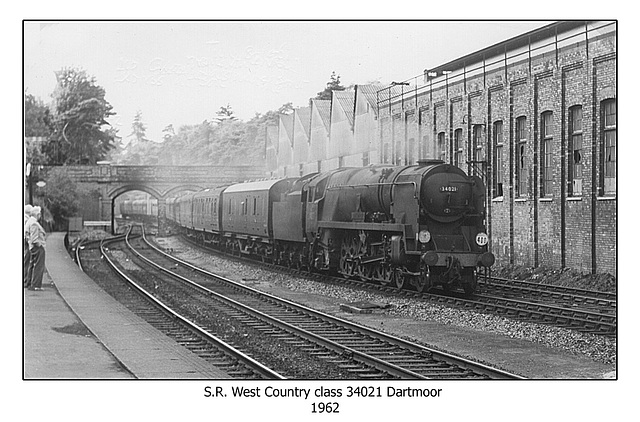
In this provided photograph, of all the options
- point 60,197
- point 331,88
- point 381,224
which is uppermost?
point 331,88

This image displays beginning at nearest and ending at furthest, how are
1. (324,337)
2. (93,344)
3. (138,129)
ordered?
1. (93,344)
2. (324,337)
3. (138,129)

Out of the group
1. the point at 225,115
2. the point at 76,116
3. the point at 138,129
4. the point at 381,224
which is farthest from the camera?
the point at 381,224

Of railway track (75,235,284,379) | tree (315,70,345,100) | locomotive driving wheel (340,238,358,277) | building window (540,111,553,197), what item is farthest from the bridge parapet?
building window (540,111,553,197)

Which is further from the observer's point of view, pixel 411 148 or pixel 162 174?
pixel 411 148

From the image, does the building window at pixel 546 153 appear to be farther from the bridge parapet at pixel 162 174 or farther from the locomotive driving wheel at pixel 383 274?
the bridge parapet at pixel 162 174

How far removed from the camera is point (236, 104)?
680 inches

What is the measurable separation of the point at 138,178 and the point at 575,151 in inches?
432

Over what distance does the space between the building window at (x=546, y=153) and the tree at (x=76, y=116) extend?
11656 mm

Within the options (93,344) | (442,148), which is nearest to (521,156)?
(442,148)

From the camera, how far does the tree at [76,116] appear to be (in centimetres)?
1580

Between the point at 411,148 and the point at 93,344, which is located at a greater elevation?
the point at 411,148

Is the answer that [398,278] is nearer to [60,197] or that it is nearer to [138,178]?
[138,178]

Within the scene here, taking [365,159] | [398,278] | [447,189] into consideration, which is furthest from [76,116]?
[365,159]

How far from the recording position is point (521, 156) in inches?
962
